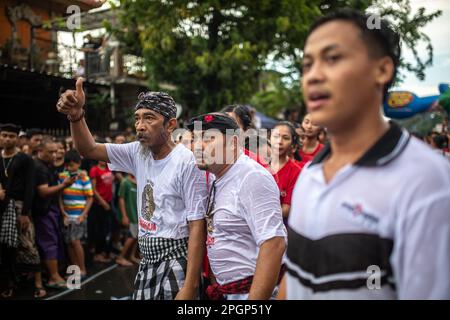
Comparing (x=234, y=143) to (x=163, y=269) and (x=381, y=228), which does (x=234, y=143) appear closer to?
(x=163, y=269)

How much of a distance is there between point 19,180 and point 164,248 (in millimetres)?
3781

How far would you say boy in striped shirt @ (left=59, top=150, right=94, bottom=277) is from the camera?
688 cm

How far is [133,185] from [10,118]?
6.27 meters

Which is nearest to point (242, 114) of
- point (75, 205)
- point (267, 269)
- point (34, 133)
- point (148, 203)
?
point (148, 203)

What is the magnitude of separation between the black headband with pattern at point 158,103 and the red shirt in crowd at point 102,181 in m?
5.32

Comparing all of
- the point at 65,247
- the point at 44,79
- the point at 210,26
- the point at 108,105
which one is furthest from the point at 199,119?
the point at 108,105

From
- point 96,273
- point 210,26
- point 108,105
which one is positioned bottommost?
point 96,273

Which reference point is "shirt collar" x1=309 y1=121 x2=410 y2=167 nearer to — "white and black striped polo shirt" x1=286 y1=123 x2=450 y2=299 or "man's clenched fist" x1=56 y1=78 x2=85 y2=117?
"white and black striped polo shirt" x1=286 y1=123 x2=450 y2=299

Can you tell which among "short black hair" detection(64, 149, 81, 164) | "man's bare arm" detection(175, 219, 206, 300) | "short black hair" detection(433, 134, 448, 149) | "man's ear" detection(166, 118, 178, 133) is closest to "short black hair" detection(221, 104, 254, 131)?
"man's ear" detection(166, 118, 178, 133)

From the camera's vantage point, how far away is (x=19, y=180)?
19.6 feet

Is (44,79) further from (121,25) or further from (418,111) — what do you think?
(418,111)

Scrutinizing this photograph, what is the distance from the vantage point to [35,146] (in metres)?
7.24

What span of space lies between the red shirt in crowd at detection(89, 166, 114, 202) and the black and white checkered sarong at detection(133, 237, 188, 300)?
5.43m

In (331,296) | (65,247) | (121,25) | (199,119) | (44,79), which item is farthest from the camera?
(121,25)
